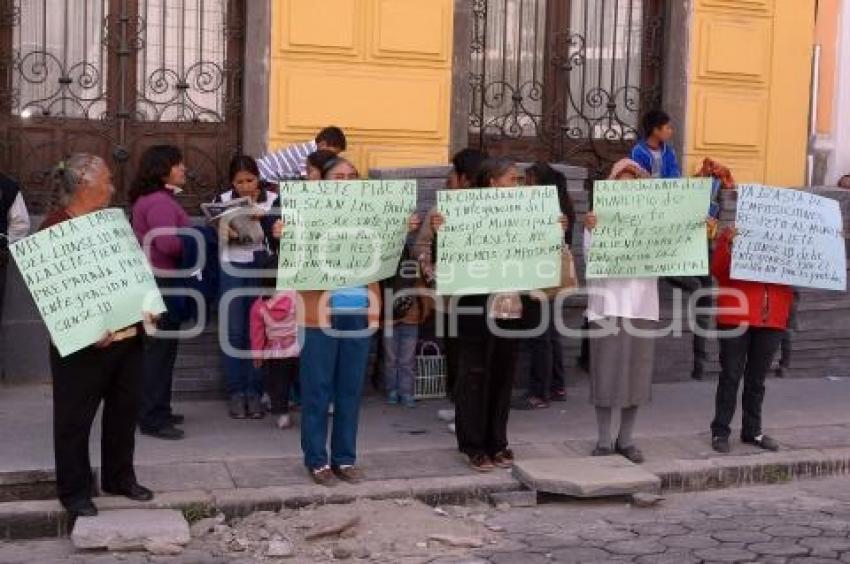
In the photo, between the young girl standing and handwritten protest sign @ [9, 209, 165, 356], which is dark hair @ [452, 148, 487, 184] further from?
handwritten protest sign @ [9, 209, 165, 356]

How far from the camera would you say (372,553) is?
6082 mm

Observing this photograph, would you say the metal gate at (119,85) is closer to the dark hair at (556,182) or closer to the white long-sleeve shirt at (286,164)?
the white long-sleeve shirt at (286,164)

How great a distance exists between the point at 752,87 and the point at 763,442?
13.3ft

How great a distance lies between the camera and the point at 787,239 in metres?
7.84

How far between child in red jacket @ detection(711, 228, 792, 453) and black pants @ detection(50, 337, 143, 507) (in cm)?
348

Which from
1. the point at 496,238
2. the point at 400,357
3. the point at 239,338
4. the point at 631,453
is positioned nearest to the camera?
the point at 496,238

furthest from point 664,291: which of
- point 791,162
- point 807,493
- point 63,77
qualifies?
point 63,77

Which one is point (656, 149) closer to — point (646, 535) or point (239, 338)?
point (239, 338)

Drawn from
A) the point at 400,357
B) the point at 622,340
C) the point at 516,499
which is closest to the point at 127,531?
the point at 516,499

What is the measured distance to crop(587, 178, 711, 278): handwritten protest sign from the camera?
745 cm

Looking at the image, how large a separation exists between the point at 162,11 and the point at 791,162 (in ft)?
17.8

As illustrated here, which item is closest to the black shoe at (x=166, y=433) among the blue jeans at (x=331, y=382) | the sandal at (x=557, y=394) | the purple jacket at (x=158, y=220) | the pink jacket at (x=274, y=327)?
the pink jacket at (x=274, y=327)

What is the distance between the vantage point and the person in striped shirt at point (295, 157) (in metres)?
8.72

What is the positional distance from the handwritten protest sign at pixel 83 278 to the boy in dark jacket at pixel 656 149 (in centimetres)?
445
